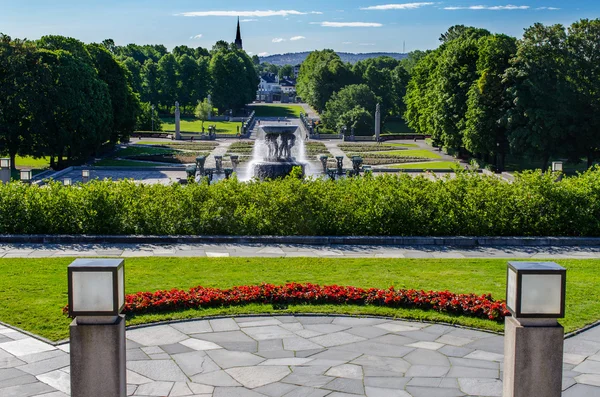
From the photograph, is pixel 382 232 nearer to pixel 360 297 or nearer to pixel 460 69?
pixel 360 297

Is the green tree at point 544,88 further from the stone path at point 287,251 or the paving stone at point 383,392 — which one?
the paving stone at point 383,392

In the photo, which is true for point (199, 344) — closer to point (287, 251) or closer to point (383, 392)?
point (383, 392)

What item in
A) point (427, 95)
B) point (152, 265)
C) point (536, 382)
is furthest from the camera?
point (427, 95)

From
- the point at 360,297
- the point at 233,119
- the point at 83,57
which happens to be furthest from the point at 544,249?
the point at 233,119

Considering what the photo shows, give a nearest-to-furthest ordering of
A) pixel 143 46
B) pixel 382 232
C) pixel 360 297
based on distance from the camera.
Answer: pixel 360 297
pixel 382 232
pixel 143 46

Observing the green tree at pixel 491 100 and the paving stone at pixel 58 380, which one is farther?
the green tree at pixel 491 100

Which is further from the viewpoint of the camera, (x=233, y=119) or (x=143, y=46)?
(x=143, y=46)

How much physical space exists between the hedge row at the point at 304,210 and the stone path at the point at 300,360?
6.80 meters

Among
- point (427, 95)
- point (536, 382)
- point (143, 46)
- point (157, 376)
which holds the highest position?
point (143, 46)

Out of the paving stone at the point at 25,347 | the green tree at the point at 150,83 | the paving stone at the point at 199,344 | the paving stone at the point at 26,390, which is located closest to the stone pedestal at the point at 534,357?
the paving stone at the point at 199,344

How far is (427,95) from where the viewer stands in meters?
49.9

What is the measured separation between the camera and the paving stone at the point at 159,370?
26.1 feet

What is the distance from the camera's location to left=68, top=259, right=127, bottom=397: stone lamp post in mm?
5160

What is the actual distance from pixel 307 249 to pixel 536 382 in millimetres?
10496
